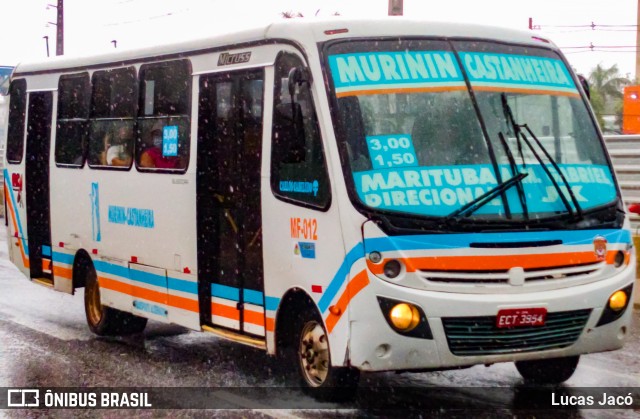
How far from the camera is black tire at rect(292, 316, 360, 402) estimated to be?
24.6ft

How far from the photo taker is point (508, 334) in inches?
283

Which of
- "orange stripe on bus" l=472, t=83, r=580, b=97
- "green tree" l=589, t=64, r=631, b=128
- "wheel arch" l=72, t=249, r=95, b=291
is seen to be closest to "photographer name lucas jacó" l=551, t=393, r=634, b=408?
"orange stripe on bus" l=472, t=83, r=580, b=97

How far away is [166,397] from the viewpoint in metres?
8.15

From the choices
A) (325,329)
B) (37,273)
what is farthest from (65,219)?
(325,329)

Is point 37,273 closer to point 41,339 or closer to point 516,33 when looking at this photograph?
point 41,339

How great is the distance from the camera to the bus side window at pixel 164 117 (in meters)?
9.52

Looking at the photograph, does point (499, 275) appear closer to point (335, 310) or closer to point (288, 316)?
point (335, 310)

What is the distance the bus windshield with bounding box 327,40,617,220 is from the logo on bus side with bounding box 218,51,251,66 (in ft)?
3.79

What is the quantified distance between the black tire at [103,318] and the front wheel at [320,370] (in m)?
3.64

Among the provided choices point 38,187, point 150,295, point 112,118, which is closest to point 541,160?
point 150,295

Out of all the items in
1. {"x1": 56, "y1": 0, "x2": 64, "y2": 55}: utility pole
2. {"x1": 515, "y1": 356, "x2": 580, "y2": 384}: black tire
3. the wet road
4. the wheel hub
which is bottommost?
the wet road

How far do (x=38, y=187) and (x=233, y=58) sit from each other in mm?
4731

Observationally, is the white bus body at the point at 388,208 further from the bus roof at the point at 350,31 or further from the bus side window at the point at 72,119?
the bus side window at the point at 72,119

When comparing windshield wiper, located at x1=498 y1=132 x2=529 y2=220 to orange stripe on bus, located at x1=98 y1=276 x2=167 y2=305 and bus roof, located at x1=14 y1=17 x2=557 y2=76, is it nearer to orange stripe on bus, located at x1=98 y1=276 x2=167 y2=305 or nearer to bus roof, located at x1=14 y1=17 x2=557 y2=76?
bus roof, located at x1=14 y1=17 x2=557 y2=76
